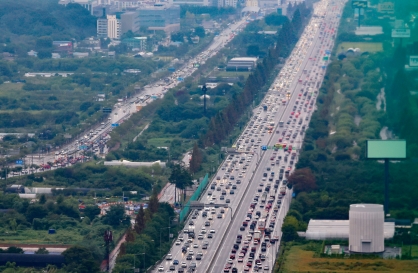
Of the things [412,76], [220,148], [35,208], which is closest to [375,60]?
[412,76]

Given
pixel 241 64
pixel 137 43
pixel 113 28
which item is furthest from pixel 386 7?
pixel 113 28

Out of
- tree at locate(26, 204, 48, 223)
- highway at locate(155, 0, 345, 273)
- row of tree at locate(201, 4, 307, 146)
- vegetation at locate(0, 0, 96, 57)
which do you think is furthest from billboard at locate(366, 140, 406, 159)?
vegetation at locate(0, 0, 96, 57)

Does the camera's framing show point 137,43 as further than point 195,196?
Yes

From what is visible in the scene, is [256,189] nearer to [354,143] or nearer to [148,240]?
[354,143]

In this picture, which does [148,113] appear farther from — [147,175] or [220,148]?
[147,175]

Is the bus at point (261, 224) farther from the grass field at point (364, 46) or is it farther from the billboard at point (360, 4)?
the billboard at point (360, 4)

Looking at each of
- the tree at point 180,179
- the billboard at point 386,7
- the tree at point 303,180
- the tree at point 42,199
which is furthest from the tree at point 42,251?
the billboard at point 386,7
